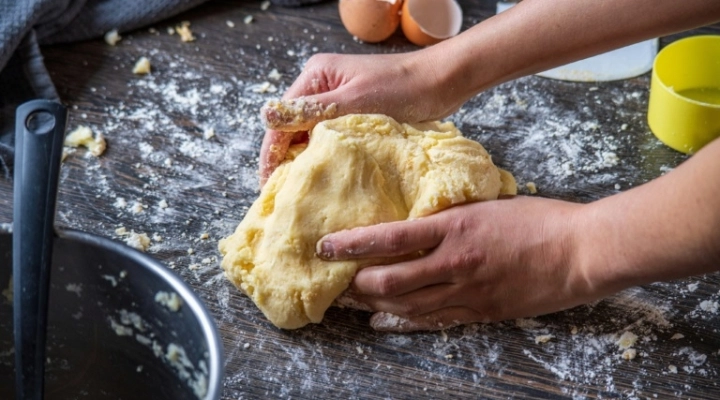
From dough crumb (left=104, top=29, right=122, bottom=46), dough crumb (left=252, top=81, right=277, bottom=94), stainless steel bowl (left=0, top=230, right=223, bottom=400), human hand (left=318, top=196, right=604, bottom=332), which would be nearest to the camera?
stainless steel bowl (left=0, top=230, right=223, bottom=400)

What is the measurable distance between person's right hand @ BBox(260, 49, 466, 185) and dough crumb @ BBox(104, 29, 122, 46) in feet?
2.24

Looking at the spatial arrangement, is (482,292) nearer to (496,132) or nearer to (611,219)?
(611,219)

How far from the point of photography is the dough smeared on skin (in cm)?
133

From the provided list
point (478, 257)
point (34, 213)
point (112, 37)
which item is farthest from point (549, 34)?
point (112, 37)

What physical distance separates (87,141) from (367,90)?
65 cm

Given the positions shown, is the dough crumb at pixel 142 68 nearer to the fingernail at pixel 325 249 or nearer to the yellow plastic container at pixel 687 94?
the fingernail at pixel 325 249

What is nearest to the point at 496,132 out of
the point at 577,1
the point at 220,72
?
the point at 577,1

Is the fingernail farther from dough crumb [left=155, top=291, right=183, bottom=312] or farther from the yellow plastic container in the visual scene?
the yellow plastic container

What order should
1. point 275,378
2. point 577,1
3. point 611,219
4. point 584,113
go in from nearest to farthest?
point 611,219 → point 275,378 → point 577,1 → point 584,113

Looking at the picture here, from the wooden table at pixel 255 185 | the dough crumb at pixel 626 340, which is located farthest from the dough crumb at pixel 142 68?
the dough crumb at pixel 626 340

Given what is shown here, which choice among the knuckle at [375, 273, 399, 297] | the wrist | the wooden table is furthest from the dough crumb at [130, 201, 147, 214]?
the wrist

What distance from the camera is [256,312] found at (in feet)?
4.39

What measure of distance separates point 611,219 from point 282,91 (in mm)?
920

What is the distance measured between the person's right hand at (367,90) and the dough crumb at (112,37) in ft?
2.24
